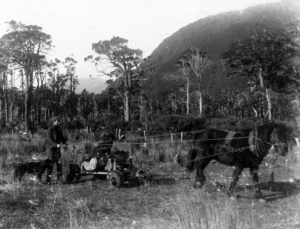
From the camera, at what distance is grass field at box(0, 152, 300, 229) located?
3.91 m

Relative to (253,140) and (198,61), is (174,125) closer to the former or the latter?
(198,61)

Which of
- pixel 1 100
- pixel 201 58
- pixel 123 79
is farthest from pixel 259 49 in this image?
pixel 1 100

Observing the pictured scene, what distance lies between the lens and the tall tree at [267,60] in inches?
949

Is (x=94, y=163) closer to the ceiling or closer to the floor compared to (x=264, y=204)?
closer to the ceiling

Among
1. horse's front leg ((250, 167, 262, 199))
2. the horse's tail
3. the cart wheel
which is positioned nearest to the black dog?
the cart wheel

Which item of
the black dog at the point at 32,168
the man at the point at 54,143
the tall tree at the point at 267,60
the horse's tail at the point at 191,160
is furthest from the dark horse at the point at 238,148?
the tall tree at the point at 267,60

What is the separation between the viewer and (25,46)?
31688 millimetres

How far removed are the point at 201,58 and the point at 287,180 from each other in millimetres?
32235

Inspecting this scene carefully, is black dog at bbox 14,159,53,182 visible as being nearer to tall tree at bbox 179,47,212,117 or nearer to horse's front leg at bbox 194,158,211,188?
horse's front leg at bbox 194,158,211,188

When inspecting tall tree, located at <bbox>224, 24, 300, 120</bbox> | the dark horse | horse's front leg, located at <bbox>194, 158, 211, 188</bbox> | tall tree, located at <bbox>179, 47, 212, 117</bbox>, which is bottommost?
horse's front leg, located at <bbox>194, 158, 211, 188</bbox>

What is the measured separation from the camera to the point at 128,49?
37.6m

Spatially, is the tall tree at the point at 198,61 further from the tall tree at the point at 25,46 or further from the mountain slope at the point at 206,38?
the mountain slope at the point at 206,38

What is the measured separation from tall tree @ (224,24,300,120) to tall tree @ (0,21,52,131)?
53.5ft

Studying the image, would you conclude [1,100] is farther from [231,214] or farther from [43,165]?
[231,214]
